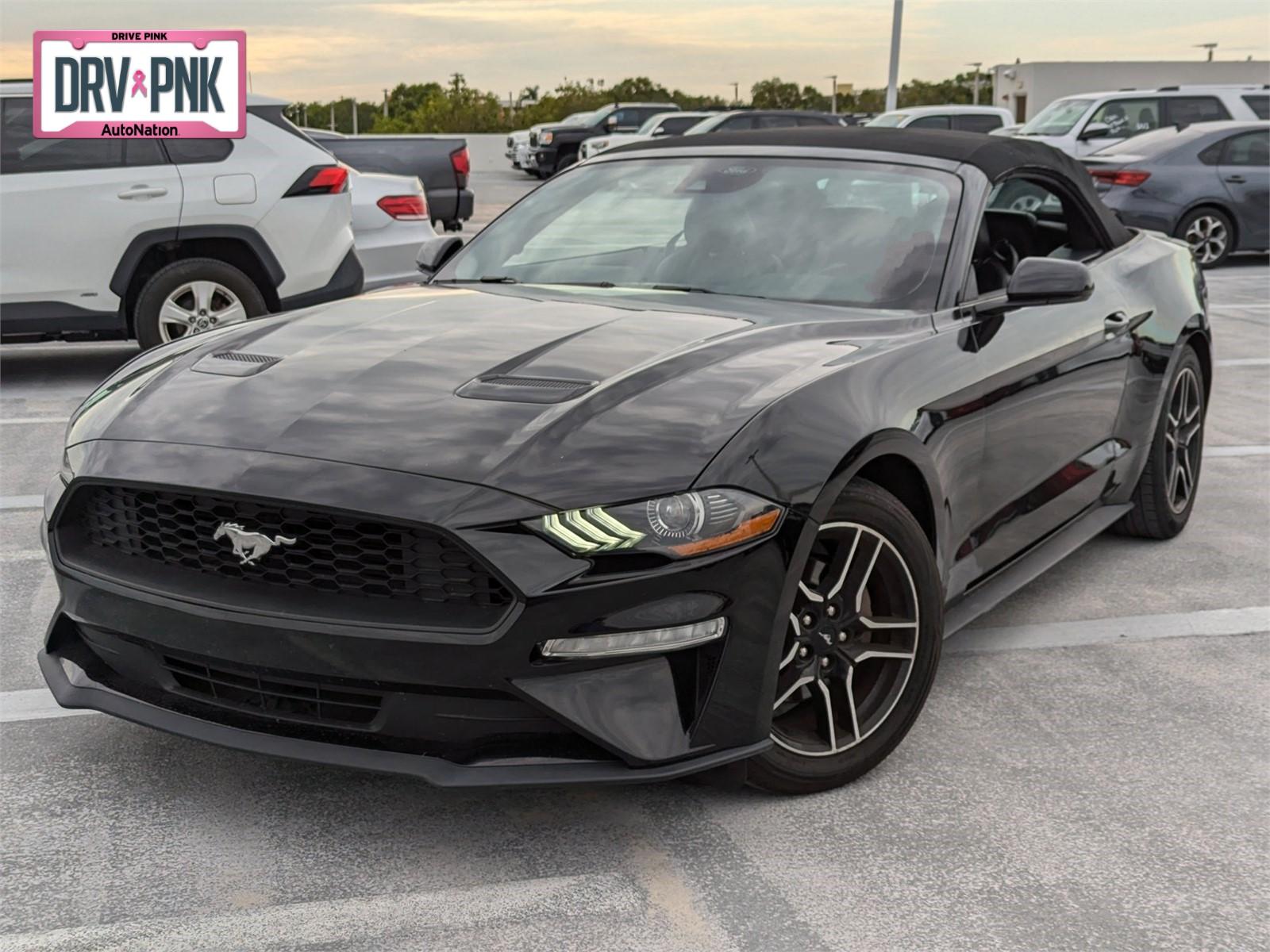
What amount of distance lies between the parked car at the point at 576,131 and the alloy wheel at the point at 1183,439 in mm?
29424

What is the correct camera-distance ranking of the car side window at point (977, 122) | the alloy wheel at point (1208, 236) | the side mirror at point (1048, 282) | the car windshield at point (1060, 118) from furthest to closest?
the car side window at point (977, 122)
the car windshield at point (1060, 118)
the alloy wheel at point (1208, 236)
the side mirror at point (1048, 282)

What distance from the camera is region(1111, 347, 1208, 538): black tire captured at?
545cm

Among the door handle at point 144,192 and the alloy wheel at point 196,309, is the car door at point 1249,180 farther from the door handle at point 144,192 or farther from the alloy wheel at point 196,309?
the door handle at point 144,192

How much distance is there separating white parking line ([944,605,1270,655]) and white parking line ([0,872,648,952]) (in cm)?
182

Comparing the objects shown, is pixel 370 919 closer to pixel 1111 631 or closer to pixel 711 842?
pixel 711 842

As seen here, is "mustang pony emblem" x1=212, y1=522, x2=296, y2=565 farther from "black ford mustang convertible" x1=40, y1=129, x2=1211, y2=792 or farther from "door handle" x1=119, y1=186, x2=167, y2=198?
"door handle" x1=119, y1=186, x2=167, y2=198

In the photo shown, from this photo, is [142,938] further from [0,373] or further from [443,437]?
[0,373]

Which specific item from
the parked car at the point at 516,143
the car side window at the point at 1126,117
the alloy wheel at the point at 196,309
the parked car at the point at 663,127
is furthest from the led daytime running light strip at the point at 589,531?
the parked car at the point at 516,143

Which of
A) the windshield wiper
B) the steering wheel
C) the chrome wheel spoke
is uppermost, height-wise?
the steering wheel

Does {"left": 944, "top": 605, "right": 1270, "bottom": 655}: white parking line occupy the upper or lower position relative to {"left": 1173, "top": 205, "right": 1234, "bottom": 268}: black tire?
lower

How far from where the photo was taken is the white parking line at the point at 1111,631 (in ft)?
14.8

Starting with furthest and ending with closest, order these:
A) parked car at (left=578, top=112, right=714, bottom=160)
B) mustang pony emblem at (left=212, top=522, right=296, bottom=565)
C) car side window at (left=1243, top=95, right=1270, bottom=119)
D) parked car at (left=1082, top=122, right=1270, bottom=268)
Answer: parked car at (left=578, top=112, right=714, bottom=160) < car side window at (left=1243, top=95, right=1270, bottom=119) < parked car at (left=1082, top=122, right=1270, bottom=268) < mustang pony emblem at (left=212, top=522, right=296, bottom=565)

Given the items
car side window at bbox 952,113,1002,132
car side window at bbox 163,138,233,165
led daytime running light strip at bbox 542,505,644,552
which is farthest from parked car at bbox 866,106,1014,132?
led daytime running light strip at bbox 542,505,644,552

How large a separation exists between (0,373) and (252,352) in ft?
20.5
